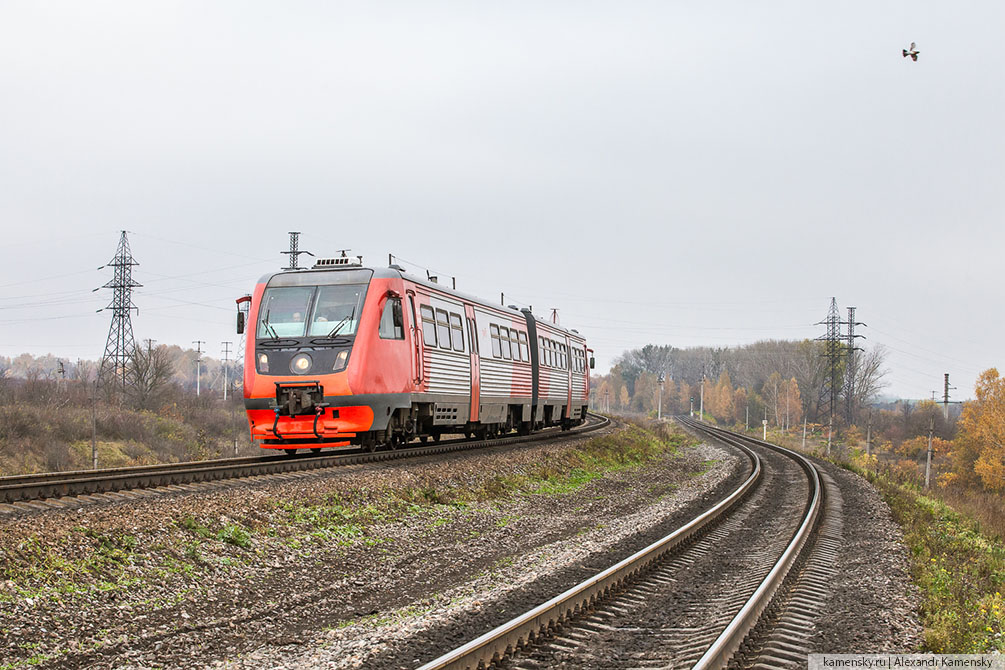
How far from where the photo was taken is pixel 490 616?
7.15 metres

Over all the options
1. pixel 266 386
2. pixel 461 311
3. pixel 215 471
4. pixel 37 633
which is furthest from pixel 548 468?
pixel 37 633

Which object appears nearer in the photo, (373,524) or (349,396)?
(373,524)

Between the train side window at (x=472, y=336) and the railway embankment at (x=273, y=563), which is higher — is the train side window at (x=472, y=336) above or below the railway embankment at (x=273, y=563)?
above

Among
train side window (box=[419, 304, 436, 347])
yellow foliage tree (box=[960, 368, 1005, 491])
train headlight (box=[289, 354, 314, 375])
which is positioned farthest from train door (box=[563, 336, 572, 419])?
yellow foliage tree (box=[960, 368, 1005, 491])

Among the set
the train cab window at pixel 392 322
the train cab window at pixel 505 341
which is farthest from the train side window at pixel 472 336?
the train cab window at pixel 392 322

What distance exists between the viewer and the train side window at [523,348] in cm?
2398

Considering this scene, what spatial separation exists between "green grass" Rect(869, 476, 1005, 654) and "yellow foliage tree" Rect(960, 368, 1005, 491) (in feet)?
147

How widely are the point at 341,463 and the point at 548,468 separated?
19.4ft

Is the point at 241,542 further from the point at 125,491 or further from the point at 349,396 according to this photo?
the point at 349,396

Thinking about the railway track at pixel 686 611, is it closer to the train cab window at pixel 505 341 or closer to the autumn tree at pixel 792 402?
the train cab window at pixel 505 341

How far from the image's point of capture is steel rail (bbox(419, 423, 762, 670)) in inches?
220

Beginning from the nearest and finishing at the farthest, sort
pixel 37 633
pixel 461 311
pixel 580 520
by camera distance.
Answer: pixel 37 633, pixel 580 520, pixel 461 311

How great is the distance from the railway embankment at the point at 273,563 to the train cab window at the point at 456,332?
418 cm

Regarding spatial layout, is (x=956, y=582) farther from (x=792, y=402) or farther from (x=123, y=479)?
(x=792, y=402)
